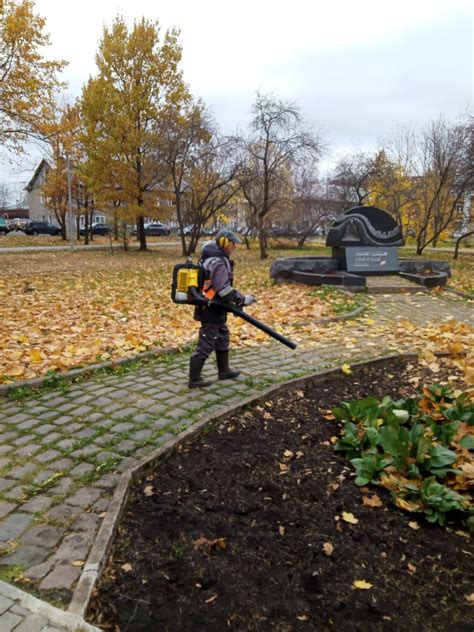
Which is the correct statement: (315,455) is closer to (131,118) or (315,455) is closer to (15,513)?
(15,513)

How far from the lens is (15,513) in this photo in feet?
9.70

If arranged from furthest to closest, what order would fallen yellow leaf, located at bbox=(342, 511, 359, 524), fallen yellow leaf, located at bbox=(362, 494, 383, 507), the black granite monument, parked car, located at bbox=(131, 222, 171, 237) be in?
parked car, located at bbox=(131, 222, 171, 237) → the black granite monument → fallen yellow leaf, located at bbox=(362, 494, 383, 507) → fallen yellow leaf, located at bbox=(342, 511, 359, 524)

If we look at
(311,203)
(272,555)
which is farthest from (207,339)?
(311,203)

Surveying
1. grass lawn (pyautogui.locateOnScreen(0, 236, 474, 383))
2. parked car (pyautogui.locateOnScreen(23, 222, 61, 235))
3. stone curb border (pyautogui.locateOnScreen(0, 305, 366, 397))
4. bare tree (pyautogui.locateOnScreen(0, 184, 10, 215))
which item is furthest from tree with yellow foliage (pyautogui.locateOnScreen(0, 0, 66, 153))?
bare tree (pyautogui.locateOnScreen(0, 184, 10, 215))

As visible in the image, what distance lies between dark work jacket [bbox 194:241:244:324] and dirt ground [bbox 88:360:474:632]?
1474 mm

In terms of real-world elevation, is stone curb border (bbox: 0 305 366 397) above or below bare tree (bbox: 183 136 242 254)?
below

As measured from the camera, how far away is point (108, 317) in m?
8.98

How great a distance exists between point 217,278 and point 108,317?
491 centimetres

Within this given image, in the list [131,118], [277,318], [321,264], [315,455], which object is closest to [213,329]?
[315,455]

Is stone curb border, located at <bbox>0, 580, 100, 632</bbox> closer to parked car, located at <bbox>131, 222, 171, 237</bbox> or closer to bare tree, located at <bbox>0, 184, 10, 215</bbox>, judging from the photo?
parked car, located at <bbox>131, 222, 171, 237</bbox>

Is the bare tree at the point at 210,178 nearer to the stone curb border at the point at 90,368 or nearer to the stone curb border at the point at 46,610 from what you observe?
the stone curb border at the point at 90,368

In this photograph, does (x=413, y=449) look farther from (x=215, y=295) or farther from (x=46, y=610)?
(x=46, y=610)

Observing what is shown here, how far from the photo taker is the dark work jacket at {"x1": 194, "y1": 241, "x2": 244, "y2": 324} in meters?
4.61

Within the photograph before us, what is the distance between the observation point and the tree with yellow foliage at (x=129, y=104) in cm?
2659
